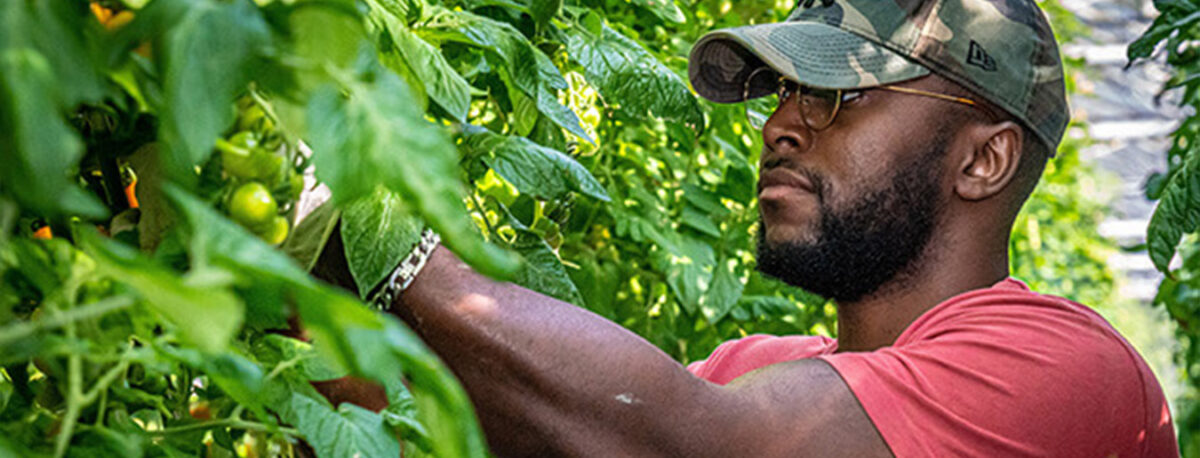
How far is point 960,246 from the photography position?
169 centimetres

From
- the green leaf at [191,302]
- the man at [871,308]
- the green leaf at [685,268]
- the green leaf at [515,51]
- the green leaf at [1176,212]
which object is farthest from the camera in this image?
the green leaf at [685,268]

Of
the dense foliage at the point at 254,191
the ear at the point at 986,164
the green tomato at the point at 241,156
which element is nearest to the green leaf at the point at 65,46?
the dense foliage at the point at 254,191

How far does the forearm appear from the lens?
1193 millimetres

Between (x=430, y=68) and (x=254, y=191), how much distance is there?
28 centimetres

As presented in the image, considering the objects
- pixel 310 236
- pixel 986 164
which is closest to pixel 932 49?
pixel 986 164

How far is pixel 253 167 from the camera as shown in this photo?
726 mm

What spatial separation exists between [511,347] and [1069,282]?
18.7ft

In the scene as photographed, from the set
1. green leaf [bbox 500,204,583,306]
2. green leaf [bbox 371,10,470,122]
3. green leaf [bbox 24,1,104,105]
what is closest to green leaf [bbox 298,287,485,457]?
green leaf [bbox 24,1,104,105]

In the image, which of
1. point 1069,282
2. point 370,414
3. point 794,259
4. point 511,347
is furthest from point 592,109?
point 1069,282

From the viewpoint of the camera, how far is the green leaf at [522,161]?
1.14 meters

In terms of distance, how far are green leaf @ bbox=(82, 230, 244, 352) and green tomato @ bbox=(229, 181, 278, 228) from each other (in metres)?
0.26

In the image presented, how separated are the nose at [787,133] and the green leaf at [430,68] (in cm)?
75

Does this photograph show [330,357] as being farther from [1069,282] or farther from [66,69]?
[1069,282]

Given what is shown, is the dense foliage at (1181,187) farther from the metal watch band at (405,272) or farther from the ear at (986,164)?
the metal watch band at (405,272)
